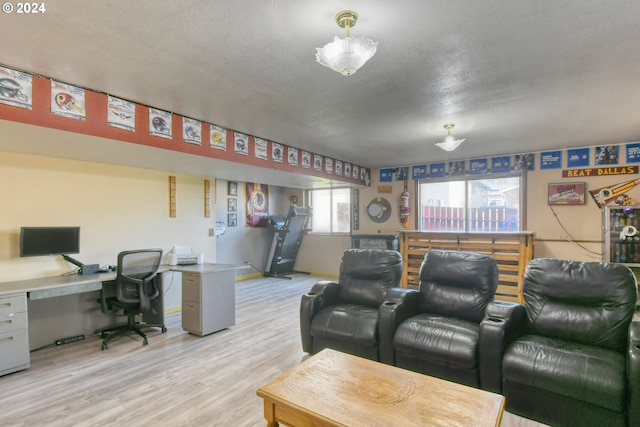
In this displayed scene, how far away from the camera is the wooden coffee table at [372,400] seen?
1.51 meters

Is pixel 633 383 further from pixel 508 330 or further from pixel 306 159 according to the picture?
pixel 306 159

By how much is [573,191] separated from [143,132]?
6352mm

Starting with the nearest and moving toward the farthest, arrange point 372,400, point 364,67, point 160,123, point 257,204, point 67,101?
point 372,400, point 364,67, point 67,101, point 160,123, point 257,204

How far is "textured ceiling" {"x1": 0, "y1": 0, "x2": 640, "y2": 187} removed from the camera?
5.94 ft

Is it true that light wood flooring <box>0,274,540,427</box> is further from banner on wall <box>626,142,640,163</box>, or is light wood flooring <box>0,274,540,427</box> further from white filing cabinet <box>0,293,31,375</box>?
banner on wall <box>626,142,640,163</box>

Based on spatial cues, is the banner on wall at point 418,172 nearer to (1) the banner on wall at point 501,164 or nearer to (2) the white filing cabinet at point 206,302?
(1) the banner on wall at point 501,164

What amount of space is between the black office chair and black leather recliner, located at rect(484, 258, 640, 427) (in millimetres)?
3591

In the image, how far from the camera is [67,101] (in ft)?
8.91

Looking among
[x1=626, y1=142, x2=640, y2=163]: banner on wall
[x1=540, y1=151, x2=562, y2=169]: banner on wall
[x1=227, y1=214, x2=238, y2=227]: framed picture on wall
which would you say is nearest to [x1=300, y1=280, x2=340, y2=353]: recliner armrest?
[x1=227, y1=214, x2=238, y2=227]: framed picture on wall

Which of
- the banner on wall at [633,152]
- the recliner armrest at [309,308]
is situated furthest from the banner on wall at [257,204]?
the banner on wall at [633,152]

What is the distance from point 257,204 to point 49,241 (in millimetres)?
Result: 4431

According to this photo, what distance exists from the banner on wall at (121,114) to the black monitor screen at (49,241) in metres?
1.55

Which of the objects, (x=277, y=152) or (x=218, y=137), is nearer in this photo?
(x=218, y=137)

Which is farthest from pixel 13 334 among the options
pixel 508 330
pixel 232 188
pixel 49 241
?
pixel 232 188
